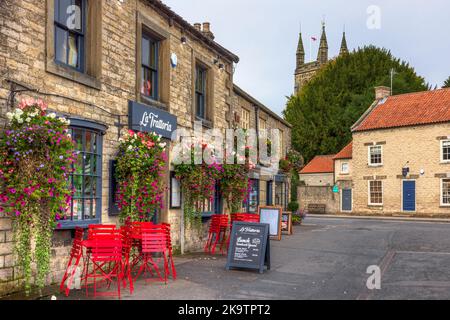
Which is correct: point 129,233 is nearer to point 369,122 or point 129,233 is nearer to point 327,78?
point 369,122

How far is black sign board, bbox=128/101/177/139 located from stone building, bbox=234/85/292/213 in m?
5.48

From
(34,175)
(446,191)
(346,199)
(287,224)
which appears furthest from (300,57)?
(34,175)

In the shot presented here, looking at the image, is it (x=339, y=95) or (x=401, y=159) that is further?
(x=339, y=95)

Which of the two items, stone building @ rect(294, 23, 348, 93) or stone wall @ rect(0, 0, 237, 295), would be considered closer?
stone wall @ rect(0, 0, 237, 295)

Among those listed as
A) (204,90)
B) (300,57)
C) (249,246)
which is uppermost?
(300,57)

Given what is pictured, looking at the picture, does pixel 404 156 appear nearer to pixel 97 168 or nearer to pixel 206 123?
pixel 206 123

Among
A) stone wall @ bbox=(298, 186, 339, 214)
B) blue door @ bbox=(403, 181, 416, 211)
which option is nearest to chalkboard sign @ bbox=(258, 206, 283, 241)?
blue door @ bbox=(403, 181, 416, 211)

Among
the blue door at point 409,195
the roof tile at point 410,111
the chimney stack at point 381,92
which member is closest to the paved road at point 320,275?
the blue door at point 409,195

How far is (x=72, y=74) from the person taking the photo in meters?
8.52

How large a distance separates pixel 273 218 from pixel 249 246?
6.49m

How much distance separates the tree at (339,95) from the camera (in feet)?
141

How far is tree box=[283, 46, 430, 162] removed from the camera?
141 feet

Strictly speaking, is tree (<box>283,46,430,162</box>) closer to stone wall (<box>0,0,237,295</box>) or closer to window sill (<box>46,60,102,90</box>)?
stone wall (<box>0,0,237,295</box>)

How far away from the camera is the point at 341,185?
37.5 m
